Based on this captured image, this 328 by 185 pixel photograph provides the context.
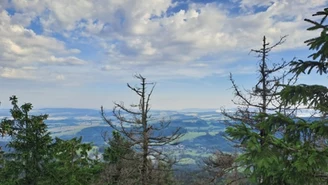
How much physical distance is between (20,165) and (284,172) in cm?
1523

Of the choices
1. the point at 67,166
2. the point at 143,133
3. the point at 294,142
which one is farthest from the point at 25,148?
the point at 294,142

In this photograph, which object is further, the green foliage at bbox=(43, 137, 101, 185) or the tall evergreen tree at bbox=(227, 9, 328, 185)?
the green foliage at bbox=(43, 137, 101, 185)

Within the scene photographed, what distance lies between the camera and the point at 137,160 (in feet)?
54.7

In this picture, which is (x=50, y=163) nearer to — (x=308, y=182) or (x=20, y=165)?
(x=20, y=165)

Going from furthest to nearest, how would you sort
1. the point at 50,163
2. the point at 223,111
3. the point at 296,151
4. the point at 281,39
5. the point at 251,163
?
the point at 50,163, the point at 223,111, the point at 281,39, the point at 251,163, the point at 296,151

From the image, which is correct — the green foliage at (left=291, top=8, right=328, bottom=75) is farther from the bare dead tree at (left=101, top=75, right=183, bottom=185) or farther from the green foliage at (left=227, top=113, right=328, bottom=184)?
the bare dead tree at (left=101, top=75, right=183, bottom=185)

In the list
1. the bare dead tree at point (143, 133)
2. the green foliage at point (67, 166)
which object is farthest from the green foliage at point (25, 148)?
the bare dead tree at point (143, 133)

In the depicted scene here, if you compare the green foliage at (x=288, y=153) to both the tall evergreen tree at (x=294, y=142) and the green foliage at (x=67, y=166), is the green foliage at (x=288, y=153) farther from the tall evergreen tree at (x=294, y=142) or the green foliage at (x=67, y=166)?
the green foliage at (x=67, y=166)

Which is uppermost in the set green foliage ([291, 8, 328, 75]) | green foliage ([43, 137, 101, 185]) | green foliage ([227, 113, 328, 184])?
green foliage ([291, 8, 328, 75])

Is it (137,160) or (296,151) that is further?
(137,160)

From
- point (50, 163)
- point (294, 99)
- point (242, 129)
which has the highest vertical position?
point (294, 99)

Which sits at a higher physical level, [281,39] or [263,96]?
[281,39]

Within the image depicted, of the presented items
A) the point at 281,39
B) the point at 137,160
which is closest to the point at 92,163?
the point at 137,160

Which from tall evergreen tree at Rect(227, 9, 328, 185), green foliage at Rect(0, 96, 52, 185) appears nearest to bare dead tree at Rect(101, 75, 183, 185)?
green foliage at Rect(0, 96, 52, 185)
